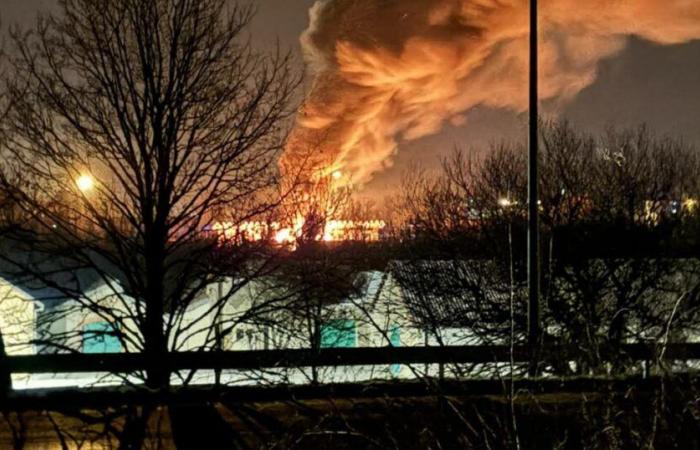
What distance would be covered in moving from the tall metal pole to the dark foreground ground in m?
3.77

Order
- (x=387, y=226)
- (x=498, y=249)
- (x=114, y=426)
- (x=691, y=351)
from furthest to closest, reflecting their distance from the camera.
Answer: (x=387, y=226)
(x=498, y=249)
(x=691, y=351)
(x=114, y=426)

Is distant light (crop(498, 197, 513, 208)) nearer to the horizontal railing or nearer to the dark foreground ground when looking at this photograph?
the horizontal railing

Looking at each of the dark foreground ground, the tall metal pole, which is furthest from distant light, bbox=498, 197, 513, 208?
the dark foreground ground

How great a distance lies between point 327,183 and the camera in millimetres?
15742

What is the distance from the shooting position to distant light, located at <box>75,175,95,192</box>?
12562 mm

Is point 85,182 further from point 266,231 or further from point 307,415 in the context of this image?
point 307,415

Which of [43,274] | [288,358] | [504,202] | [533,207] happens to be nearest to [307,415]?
[288,358]

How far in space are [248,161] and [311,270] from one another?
2.56m

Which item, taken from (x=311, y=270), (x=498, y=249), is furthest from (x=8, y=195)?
(x=498, y=249)

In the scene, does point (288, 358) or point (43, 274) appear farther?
point (43, 274)

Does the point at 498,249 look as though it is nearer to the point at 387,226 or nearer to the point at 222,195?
the point at 387,226

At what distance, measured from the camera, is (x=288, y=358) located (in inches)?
338

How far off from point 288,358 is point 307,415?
232 cm

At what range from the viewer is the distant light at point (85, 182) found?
12562mm
